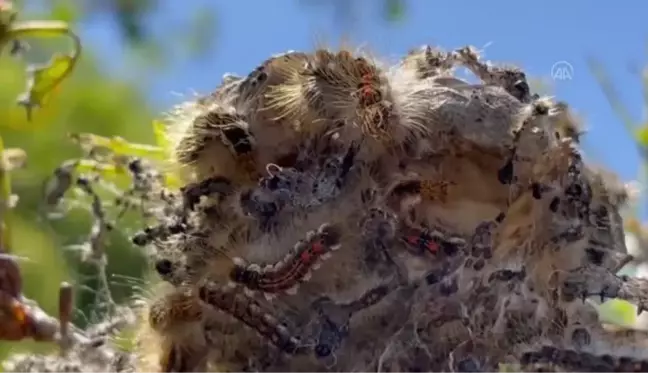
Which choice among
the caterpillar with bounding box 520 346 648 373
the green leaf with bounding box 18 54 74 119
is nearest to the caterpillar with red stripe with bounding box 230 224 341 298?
the caterpillar with bounding box 520 346 648 373

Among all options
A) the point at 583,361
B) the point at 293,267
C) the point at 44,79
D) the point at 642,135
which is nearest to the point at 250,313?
the point at 293,267

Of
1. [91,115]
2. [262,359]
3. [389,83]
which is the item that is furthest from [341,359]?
[91,115]

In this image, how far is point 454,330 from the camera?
472 millimetres

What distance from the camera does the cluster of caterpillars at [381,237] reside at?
1.54 feet

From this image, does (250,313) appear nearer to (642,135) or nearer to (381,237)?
(381,237)

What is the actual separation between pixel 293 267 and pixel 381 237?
0.04 meters

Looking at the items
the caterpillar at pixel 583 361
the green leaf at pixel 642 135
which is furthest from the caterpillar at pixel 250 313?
the green leaf at pixel 642 135

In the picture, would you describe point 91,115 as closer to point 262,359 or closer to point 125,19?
point 125,19

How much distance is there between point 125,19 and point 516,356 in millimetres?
1721

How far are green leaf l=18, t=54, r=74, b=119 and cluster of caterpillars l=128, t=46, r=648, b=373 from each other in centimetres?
19

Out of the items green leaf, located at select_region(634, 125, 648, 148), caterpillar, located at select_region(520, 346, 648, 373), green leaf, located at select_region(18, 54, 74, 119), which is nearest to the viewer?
caterpillar, located at select_region(520, 346, 648, 373)

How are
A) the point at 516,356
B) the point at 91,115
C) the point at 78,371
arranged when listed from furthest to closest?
1. the point at 91,115
2. the point at 78,371
3. the point at 516,356

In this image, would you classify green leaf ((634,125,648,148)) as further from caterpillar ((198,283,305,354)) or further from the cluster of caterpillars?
caterpillar ((198,283,305,354))

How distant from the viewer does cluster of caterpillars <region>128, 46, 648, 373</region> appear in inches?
18.5
